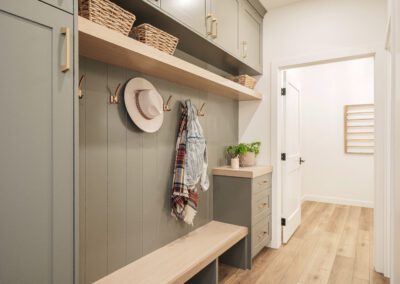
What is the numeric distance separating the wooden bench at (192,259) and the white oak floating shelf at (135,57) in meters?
1.25

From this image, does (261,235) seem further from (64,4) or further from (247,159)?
(64,4)

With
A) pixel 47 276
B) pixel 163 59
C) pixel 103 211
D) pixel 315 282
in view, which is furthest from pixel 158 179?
pixel 315 282

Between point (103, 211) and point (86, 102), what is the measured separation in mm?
635

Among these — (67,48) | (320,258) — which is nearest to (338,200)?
(320,258)

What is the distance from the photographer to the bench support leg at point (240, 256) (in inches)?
92.7

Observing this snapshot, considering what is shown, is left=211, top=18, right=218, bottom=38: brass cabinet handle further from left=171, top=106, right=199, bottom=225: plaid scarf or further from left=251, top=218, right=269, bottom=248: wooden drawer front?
left=251, top=218, right=269, bottom=248: wooden drawer front

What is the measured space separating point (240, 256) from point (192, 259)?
830 millimetres

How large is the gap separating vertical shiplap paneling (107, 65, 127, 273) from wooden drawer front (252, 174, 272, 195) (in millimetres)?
1245

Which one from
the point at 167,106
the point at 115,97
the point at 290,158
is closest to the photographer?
the point at 115,97

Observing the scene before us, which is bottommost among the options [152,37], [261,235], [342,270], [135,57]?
[342,270]

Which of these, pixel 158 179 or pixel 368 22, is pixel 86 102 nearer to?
pixel 158 179

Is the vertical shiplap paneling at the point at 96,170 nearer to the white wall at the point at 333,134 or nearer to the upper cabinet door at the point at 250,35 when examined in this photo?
the upper cabinet door at the point at 250,35

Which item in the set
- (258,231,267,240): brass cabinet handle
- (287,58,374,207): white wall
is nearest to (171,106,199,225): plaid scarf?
(258,231,267,240): brass cabinet handle

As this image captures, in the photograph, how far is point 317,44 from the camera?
8.34 ft
